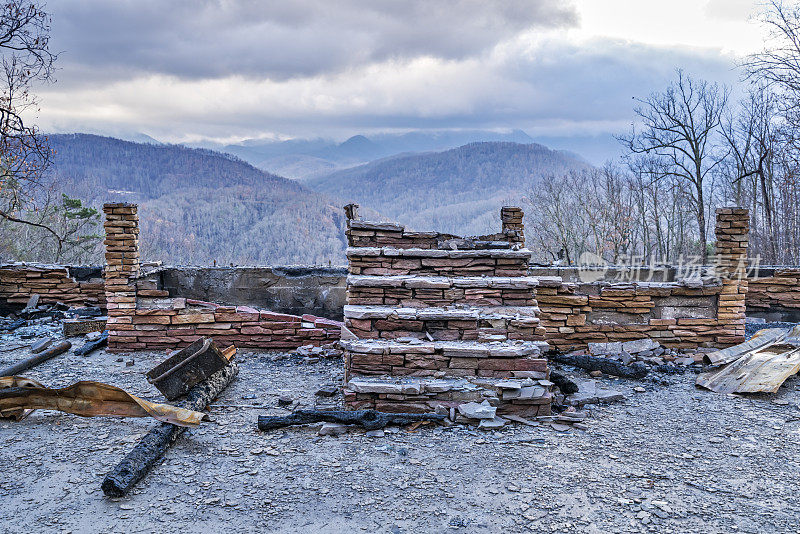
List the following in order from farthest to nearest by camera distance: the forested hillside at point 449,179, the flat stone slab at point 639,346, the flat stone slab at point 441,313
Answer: the forested hillside at point 449,179
the flat stone slab at point 639,346
the flat stone slab at point 441,313

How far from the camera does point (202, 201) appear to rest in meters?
37.1

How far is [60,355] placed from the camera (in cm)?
646

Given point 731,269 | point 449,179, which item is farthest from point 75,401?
point 449,179

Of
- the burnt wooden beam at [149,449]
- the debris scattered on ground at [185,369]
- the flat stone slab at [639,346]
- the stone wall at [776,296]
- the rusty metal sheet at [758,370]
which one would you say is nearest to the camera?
the burnt wooden beam at [149,449]

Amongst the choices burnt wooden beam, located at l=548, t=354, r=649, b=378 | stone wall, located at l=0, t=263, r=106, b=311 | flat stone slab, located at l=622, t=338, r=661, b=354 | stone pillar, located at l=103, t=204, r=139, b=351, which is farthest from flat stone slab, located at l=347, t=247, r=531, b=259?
stone wall, located at l=0, t=263, r=106, b=311

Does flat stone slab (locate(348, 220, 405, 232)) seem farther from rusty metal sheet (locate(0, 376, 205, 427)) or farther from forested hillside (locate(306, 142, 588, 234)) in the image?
forested hillside (locate(306, 142, 588, 234))

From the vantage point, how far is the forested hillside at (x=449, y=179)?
41.2 meters

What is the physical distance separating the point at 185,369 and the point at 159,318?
93.0 inches

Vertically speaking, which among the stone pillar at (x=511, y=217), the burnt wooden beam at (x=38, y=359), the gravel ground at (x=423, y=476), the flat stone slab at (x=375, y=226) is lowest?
the gravel ground at (x=423, y=476)

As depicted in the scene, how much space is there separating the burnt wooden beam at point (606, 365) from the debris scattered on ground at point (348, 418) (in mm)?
2786

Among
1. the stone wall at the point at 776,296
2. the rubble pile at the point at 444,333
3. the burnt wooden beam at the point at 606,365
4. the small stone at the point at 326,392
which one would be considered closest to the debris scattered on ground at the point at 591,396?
the rubble pile at the point at 444,333

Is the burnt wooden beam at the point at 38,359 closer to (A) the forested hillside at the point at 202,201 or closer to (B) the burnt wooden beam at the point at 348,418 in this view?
(B) the burnt wooden beam at the point at 348,418

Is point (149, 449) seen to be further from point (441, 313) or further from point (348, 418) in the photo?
point (441, 313)

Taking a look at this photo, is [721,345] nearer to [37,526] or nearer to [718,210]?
[718,210]
